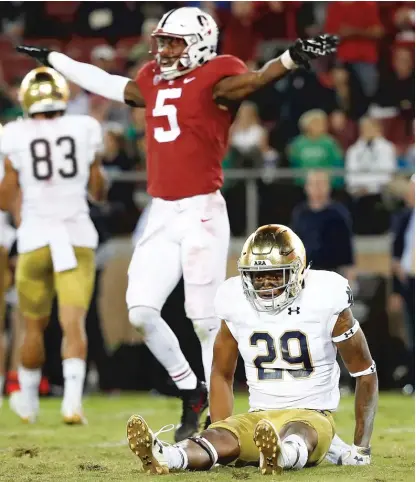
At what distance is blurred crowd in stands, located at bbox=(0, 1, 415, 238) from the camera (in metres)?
10.3

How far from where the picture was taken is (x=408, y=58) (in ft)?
36.7

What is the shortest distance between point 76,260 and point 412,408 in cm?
249

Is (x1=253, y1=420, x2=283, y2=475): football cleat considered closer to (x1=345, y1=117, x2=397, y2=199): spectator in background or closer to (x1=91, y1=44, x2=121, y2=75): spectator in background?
(x1=345, y1=117, x2=397, y2=199): spectator in background

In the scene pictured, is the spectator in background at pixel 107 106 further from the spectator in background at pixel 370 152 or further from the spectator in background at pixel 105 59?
the spectator in background at pixel 370 152

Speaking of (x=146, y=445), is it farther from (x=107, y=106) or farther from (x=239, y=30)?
(x=239, y=30)

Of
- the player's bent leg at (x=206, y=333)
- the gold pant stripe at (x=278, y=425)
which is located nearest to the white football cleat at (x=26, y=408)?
the player's bent leg at (x=206, y=333)

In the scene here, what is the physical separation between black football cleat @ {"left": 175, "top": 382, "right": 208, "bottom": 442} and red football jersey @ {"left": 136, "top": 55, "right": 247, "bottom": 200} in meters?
1.03

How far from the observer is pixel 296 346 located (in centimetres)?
498

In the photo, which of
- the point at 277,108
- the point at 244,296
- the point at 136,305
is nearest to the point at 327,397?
the point at 244,296

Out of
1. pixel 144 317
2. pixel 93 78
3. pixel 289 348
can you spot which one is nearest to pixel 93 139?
pixel 93 78

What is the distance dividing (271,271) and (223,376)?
51 cm

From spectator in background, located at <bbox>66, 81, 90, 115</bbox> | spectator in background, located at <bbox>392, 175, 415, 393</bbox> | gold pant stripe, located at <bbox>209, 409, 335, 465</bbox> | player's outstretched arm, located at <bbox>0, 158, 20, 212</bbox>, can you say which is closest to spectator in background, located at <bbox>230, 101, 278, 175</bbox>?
spectator in background, located at <bbox>392, 175, 415, 393</bbox>

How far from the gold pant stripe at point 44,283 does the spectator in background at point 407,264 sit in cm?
304

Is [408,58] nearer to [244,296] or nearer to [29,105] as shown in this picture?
[29,105]
